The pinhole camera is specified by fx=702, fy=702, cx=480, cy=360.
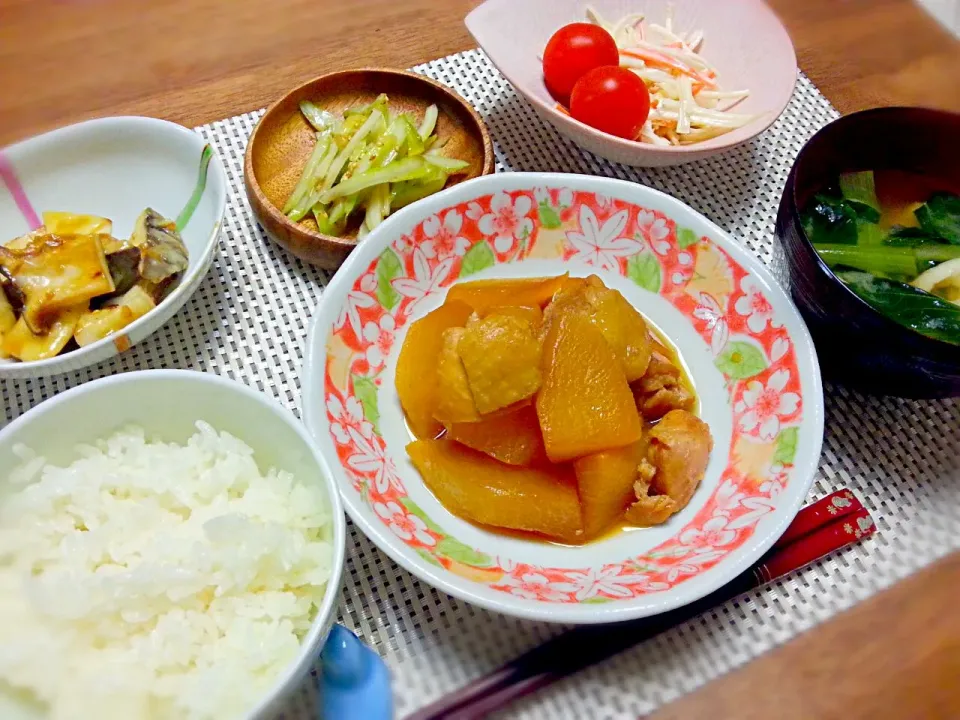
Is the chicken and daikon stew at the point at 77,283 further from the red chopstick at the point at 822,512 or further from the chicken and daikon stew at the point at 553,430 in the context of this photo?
the red chopstick at the point at 822,512

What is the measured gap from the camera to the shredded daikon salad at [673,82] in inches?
64.0

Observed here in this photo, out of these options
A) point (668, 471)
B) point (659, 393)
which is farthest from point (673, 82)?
point (668, 471)

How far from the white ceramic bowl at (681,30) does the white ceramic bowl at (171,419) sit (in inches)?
36.1

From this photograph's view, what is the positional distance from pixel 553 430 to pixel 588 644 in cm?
32

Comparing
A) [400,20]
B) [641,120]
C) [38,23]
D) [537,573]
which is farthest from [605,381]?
[38,23]

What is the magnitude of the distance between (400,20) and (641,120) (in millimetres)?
843

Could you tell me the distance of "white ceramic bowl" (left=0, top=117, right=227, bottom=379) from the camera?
139 centimetres

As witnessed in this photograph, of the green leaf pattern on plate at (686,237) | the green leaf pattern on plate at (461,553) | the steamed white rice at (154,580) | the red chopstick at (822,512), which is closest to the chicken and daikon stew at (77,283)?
the steamed white rice at (154,580)

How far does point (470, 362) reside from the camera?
1139 mm

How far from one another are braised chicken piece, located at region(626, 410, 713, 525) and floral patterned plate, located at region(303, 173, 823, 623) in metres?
0.04

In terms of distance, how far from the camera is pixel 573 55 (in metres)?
1.62

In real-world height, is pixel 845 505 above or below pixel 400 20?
below

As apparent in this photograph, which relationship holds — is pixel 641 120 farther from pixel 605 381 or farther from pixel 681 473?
pixel 681 473

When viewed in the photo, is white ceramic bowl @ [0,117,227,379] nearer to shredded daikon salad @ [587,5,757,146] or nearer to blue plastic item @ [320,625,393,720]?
blue plastic item @ [320,625,393,720]
